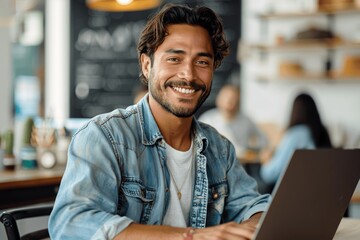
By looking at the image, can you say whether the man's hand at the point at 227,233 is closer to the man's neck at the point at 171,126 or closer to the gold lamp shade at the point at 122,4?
the man's neck at the point at 171,126

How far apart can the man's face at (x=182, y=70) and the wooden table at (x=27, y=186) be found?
1.75 m

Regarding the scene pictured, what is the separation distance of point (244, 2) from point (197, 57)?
507cm

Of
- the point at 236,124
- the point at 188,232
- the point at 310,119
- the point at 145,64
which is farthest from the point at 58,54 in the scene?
the point at 188,232

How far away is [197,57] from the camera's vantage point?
181 centimetres

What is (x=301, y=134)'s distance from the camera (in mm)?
4512

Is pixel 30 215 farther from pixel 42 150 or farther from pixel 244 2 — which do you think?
pixel 244 2

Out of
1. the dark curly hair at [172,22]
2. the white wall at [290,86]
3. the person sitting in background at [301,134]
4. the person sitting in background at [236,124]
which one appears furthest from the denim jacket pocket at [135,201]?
the white wall at [290,86]

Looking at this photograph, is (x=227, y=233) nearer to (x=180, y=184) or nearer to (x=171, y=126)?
→ (x=180, y=184)

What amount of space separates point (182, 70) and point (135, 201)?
1.22 feet

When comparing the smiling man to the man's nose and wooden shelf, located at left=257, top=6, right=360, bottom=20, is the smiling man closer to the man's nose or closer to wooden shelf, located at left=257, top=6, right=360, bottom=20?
the man's nose

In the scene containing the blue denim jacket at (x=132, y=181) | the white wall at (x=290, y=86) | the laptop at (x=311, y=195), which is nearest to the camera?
the laptop at (x=311, y=195)

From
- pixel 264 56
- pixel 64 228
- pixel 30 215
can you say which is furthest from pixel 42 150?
pixel 264 56

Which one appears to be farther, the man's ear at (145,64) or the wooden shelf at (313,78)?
the wooden shelf at (313,78)

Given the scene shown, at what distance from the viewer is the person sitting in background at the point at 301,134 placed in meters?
4.51
